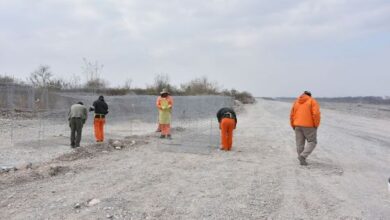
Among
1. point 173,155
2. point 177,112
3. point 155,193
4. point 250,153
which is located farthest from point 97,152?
point 177,112

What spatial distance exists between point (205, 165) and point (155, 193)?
316 cm

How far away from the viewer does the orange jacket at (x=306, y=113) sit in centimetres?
1084

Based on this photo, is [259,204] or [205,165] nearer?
[259,204]

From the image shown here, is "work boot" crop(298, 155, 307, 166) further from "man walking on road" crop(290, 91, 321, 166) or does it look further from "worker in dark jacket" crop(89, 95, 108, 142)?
"worker in dark jacket" crop(89, 95, 108, 142)

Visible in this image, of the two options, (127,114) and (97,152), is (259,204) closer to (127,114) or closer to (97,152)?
(97,152)

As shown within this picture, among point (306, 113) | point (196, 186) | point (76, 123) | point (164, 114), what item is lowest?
point (196, 186)

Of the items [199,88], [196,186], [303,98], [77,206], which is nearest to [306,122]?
[303,98]

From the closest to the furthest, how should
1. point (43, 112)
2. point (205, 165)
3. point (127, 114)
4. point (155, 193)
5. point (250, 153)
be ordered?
point (155, 193)
point (205, 165)
point (250, 153)
point (43, 112)
point (127, 114)

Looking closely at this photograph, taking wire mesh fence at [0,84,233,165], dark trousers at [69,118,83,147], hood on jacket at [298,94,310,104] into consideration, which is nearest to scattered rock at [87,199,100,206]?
hood on jacket at [298,94,310,104]

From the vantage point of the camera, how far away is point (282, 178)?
935 cm

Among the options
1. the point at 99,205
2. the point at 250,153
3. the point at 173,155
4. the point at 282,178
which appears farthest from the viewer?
the point at 250,153

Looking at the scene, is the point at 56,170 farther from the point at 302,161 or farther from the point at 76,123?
the point at 302,161

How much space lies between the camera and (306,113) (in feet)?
35.9

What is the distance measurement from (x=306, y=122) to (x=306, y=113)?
8.6 inches
